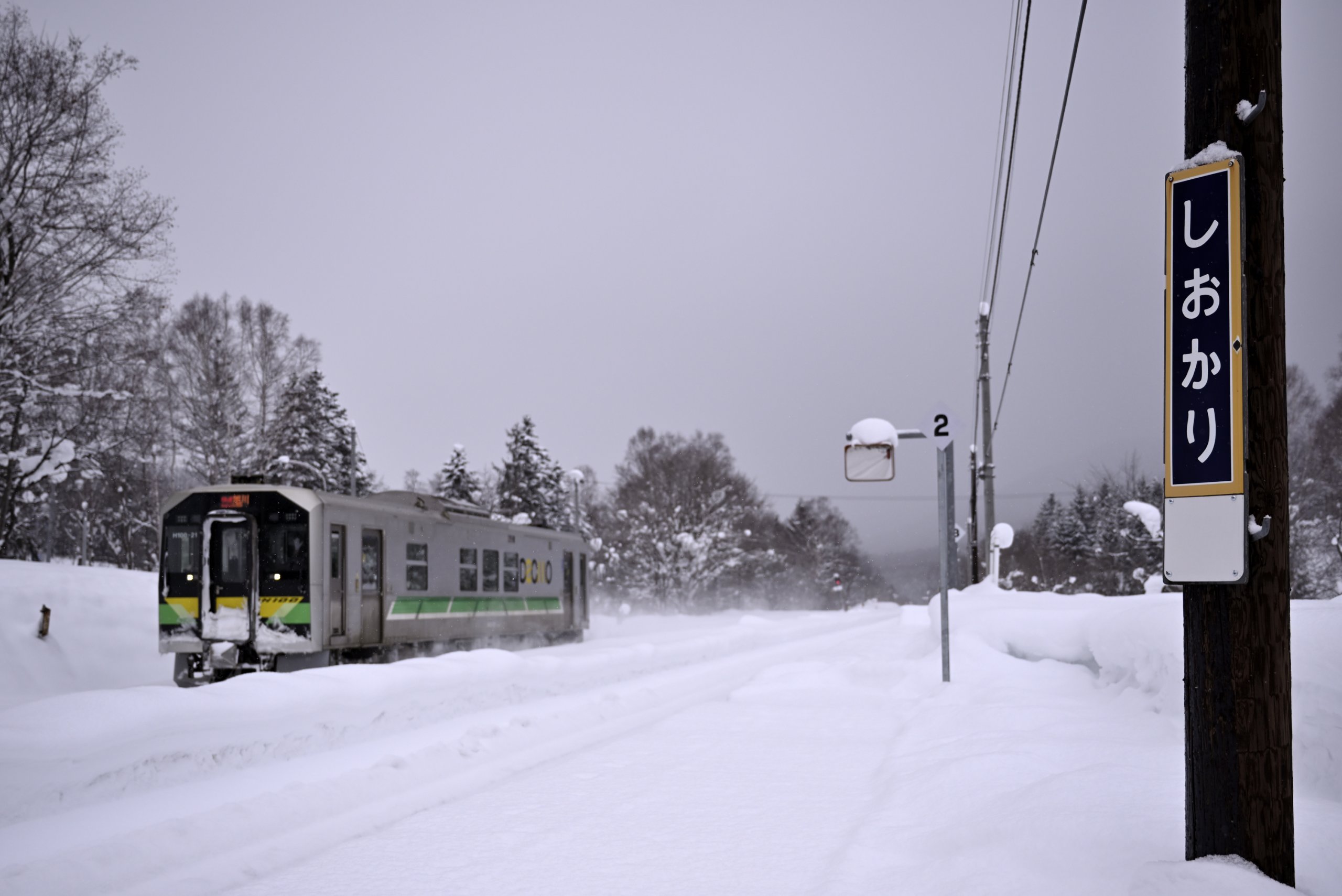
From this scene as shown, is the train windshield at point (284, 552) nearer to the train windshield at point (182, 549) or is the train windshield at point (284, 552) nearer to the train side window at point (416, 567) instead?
the train windshield at point (182, 549)

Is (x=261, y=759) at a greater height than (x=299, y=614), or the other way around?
(x=299, y=614)

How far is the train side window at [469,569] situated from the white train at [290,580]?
4.56 feet

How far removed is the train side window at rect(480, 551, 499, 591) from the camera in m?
21.6

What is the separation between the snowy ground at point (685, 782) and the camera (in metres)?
4.34

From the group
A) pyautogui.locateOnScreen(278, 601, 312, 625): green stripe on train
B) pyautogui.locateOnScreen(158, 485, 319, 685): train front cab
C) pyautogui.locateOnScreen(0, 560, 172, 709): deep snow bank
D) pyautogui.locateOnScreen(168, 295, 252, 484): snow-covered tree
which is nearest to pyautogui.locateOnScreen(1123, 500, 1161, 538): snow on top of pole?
pyautogui.locateOnScreen(278, 601, 312, 625): green stripe on train

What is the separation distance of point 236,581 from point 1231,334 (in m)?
15.0

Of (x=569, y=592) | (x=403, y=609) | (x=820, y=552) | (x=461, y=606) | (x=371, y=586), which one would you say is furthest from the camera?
(x=820, y=552)

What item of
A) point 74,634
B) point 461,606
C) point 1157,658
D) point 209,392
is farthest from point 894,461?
point 209,392

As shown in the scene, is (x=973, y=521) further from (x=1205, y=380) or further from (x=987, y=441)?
(x=1205, y=380)

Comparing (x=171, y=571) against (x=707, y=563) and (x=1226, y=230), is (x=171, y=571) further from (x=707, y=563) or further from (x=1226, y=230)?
(x=707, y=563)

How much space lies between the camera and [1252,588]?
3.41m

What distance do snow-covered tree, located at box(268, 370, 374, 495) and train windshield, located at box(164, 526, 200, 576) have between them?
21.3 m

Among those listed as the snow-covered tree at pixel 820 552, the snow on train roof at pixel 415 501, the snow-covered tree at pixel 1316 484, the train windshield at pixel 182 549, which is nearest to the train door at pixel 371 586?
the snow on train roof at pixel 415 501

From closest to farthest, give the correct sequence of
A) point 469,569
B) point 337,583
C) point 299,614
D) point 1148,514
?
point 299,614 < point 337,583 < point 469,569 < point 1148,514
